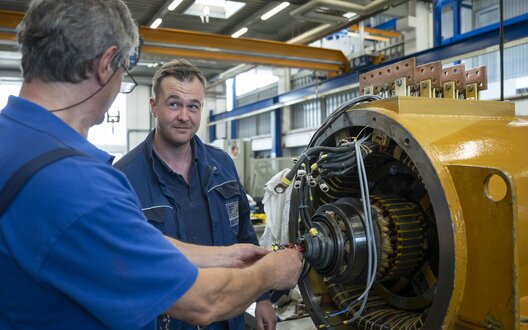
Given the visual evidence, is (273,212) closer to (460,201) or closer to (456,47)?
(460,201)

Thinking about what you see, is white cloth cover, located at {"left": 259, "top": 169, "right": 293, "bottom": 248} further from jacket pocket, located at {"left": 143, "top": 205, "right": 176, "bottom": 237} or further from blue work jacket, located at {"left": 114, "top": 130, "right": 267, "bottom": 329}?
jacket pocket, located at {"left": 143, "top": 205, "right": 176, "bottom": 237}

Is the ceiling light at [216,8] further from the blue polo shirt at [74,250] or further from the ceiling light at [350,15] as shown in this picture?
the blue polo shirt at [74,250]

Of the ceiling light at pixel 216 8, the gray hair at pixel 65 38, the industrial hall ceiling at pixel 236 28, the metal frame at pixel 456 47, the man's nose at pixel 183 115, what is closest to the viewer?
the gray hair at pixel 65 38

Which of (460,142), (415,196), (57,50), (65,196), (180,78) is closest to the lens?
(65,196)

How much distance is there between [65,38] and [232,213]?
98cm

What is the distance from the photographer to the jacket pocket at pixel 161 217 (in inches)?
57.6

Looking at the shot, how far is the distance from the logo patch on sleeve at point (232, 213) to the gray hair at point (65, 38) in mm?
902

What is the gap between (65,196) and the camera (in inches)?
26.0

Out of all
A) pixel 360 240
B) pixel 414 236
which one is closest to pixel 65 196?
pixel 360 240

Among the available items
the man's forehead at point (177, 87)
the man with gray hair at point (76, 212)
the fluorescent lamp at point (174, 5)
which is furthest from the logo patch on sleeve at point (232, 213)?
the fluorescent lamp at point (174, 5)

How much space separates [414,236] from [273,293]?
34.9 inches

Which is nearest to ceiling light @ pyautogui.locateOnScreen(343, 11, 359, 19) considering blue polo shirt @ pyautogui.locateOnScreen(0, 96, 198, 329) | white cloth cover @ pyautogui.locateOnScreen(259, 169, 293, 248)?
white cloth cover @ pyautogui.locateOnScreen(259, 169, 293, 248)

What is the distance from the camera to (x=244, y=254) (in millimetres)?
1289

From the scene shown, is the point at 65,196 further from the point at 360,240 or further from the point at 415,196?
the point at 415,196
